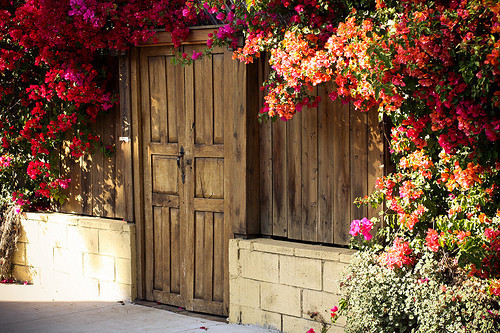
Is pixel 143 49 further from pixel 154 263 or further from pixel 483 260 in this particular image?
pixel 483 260

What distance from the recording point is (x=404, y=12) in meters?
4.32

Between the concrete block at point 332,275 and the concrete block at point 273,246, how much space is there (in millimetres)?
346

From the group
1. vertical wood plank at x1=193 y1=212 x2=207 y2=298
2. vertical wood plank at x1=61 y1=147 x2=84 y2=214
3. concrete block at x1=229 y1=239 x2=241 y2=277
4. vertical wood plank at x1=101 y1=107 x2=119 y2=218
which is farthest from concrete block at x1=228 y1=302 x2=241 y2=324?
vertical wood plank at x1=61 y1=147 x2=84 y2=214

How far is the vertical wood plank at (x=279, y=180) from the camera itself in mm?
5629

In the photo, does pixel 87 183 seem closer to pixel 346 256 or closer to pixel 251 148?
pixel 251 148

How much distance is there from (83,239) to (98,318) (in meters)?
1.21

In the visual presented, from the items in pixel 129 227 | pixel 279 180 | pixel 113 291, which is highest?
pixel 279 180

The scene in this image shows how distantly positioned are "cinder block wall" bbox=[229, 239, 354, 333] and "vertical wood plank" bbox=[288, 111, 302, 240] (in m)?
0.16

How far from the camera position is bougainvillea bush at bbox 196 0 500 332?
392 cm

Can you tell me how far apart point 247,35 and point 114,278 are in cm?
294

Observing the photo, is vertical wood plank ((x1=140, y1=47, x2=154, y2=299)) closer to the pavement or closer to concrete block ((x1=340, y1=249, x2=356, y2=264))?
the pavement

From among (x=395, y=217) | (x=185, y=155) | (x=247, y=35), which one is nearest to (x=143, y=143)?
(x=185, y=155)

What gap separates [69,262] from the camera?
722 cm

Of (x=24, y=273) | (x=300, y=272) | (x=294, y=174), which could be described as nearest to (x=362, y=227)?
(x=300, y=272)
